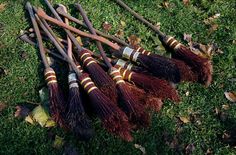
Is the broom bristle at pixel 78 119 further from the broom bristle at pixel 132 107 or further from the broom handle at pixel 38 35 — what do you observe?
the broom handle at pixel 38 35

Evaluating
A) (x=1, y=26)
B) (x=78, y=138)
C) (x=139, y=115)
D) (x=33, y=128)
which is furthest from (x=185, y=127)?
(x=1, y=26)

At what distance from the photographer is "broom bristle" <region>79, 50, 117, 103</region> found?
14.9ft

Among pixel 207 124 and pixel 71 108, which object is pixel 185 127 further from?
pixel 71 108

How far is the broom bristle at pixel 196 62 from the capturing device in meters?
4.91

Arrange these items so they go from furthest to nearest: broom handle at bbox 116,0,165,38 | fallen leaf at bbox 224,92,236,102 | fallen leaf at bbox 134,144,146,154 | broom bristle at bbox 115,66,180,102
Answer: broom handle at bbox 116,0,165,38 < fallen leaf at bbox 224,92,236,102 < broom bristle at bbox 115,66,180,102 < fallen leaf at bbox 134,144,146,154

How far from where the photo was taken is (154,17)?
5891 millimetres

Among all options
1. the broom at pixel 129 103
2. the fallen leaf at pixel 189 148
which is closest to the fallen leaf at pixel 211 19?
the broom at pixel 129 103

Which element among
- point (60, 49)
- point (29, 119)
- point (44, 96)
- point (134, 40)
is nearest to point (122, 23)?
point (134, 40)

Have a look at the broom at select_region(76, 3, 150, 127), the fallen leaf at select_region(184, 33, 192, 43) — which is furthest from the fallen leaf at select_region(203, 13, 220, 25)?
the broom at select_region(76, 3, 150, 127)

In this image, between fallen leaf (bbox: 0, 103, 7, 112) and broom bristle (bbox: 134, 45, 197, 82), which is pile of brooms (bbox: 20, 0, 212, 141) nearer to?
broom bristle (bbox: 134, 45, 197, 82)

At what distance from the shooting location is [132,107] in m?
4.43

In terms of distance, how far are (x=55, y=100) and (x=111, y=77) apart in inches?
26.0

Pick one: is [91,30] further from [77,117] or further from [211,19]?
[211,19]

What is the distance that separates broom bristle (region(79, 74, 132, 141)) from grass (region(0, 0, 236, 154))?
17 cm
